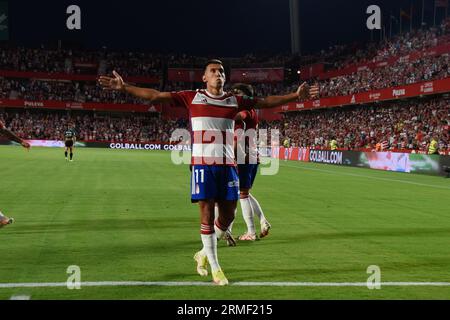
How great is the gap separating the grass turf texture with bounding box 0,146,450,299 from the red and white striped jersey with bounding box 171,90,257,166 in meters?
1.45

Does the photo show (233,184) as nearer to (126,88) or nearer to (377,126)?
(126,88)

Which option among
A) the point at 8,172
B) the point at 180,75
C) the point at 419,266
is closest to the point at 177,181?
the point at 8,172

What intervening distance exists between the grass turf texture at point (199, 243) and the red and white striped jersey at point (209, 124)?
145cm

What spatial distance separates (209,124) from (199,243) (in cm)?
321

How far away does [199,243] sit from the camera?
917 centimetres

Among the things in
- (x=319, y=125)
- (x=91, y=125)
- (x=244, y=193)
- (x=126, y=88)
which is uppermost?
(x=91, y=125)

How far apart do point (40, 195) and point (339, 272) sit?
10.4 m

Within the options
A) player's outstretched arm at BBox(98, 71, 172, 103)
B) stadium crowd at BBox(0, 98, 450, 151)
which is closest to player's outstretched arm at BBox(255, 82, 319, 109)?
player's outstretched arm at BBox(98, 71, 172, 103)

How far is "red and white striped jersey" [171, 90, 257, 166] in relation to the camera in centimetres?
648

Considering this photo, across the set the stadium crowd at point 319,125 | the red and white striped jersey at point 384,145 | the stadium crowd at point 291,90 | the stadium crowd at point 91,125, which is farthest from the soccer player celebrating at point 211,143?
the stadium crowd at point 91,125

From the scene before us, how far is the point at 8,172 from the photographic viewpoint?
75.5 feet

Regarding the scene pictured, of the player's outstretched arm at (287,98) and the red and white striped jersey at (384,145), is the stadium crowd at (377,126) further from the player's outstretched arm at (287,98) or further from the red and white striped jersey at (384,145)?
the player's outstretched arm at (287,98)

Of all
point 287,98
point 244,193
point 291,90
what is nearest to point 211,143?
point 287,98

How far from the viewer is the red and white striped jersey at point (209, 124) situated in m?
6.48
